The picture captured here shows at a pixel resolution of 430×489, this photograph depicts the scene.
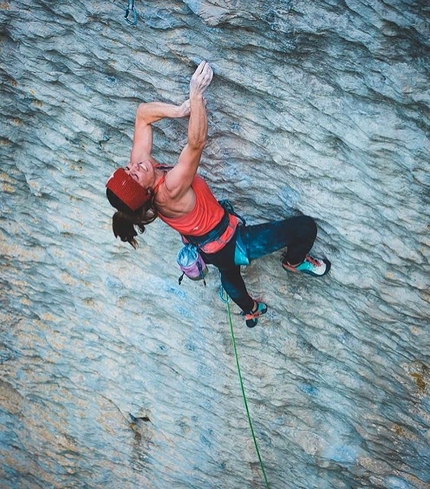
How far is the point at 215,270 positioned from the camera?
535cm

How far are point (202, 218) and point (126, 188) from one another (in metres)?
0.63

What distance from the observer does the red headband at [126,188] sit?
381 centimetres

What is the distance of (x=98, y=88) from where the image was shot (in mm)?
4672

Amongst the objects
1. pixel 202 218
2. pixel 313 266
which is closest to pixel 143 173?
pixel 202 218

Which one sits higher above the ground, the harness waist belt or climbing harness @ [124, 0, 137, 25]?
climbing harness @ [124, 0, 137, 25]

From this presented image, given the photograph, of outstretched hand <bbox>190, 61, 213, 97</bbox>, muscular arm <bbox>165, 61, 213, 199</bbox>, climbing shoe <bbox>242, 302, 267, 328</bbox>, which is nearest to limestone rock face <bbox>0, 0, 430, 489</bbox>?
climbing shoe <bbox>242, 302, 267, 328</bbox>

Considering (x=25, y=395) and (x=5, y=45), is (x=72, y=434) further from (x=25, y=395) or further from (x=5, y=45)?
(x=5, y=45)

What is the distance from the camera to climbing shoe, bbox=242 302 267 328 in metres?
5.10

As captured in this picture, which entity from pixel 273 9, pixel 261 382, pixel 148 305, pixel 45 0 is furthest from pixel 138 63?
pixel 261 382

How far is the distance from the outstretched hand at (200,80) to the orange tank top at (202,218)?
619 mm

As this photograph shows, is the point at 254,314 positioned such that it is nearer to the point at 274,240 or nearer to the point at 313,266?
the point at 313,266

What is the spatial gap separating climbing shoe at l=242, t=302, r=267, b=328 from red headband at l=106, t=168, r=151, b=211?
1.64m

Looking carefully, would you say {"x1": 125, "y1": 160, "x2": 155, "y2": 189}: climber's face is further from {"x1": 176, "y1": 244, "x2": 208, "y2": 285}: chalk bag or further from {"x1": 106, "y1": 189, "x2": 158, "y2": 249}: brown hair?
{"x1": 176, "y1": 244, "x2": 208, "y2": 285}: chalk bag

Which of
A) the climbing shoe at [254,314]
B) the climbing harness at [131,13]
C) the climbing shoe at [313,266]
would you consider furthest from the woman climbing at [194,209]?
the climbing harness at [131,13]
